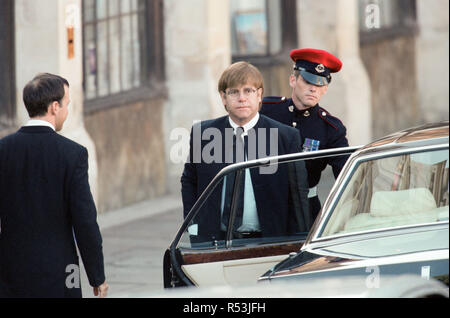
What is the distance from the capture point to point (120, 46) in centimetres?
1348

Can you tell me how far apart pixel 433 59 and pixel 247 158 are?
1441 centimetres

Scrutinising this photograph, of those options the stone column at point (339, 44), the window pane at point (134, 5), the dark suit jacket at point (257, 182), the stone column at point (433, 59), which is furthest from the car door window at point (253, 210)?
the stone column at point (433, 59)

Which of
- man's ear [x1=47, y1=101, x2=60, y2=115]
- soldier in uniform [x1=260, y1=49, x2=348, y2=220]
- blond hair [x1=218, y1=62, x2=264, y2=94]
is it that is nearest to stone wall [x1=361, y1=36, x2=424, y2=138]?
soldier in uniform [x1=260, y1=49, x2=348, y2=220]

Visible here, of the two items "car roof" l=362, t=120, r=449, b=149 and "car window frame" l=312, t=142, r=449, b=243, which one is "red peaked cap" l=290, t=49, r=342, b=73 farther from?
"car window frame" l=312, t=142, r=449, b=243

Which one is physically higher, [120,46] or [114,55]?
[120,46]

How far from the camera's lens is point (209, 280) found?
17.9 ft

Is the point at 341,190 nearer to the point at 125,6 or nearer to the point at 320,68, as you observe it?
the point at 320,68

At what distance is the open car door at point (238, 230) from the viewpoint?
5453 mm

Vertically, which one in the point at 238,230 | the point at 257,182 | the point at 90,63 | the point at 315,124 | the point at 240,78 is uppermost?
the point at 90,63


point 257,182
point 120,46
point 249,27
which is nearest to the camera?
point 257,182

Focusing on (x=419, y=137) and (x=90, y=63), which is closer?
(x=419, y=137)

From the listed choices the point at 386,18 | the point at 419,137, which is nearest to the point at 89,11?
the point at 419,137

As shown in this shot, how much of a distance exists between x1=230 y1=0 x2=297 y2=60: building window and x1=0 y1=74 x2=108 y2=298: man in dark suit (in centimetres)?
1112

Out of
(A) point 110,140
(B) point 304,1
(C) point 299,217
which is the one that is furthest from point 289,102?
(B) point 304,1
